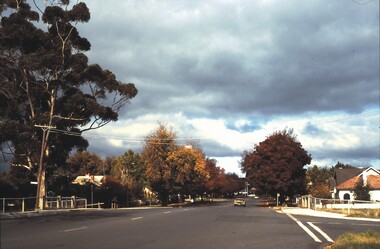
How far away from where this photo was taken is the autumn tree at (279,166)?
189 feet

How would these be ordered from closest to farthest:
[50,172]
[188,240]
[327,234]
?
1. [188,240]
2. [327,234]
3. [50,172]

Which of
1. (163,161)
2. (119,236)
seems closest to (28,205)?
(119,236)

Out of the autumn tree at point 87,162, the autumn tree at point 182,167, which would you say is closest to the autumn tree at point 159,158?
the autumn tree at point 182,167

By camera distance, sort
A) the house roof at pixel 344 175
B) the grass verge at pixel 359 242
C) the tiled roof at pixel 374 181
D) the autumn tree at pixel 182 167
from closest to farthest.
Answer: the grass verge at pixel 359 242
the tiled roof at pixel 374 181
the autumn tree at pixel 182 167
the house roof at pixel 344 175

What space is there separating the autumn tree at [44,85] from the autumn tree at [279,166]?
75.5ft

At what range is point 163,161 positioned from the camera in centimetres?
7294

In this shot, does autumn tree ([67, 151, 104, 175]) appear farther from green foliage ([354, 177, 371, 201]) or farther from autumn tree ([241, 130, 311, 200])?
green foliage ([354, 177, 371, 201])

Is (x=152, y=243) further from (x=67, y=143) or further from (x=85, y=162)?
(x=85, y=162)

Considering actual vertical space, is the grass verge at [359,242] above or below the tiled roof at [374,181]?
below

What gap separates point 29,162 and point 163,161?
3138 cm

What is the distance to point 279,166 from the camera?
57.8 m

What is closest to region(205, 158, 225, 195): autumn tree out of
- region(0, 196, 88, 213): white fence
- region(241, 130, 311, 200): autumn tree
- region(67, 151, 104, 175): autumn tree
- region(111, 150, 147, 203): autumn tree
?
region(111, 150, 147, 203): autumn tree

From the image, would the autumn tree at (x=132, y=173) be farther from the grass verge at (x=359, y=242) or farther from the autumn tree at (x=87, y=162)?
the grass verge at (x=359, y=242)

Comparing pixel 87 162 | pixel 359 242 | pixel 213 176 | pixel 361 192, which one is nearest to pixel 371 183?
pixel 361 192
